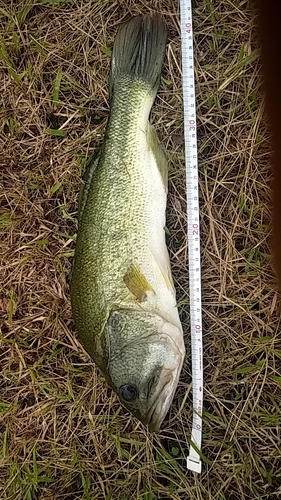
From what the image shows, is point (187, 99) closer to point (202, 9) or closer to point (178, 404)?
point (202, 9)

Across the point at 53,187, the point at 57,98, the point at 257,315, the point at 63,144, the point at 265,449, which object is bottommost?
the point at 265,449

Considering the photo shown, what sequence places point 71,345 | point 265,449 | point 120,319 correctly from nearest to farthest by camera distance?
point 120,319, point 265,449, point 71,345

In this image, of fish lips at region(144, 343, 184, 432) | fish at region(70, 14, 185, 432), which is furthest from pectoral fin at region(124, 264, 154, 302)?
fish lips at region(144, 343, 184, 432)

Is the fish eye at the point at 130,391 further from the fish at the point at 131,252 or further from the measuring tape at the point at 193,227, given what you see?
the measuring tape at the point at 193,227

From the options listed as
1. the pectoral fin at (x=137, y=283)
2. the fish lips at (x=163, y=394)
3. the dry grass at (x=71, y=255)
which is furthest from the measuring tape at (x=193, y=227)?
the pectoral fin at (x=137, y=283)

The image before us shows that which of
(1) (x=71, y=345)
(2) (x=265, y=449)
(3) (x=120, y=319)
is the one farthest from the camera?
(1) (x=71, y=345)

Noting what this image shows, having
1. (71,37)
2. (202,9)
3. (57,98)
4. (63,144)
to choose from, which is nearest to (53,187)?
(63,144)

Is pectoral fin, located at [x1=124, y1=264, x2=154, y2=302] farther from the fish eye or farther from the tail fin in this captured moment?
the tail fin
